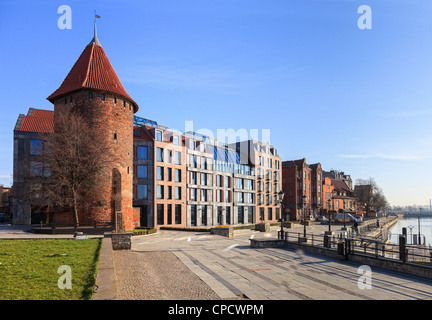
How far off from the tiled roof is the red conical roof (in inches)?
382

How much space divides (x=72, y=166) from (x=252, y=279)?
21.8 metres

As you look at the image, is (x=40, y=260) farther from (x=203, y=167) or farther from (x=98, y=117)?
(x=203, y=167)

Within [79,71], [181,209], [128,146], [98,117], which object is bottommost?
[181,209]

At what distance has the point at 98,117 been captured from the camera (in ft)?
101

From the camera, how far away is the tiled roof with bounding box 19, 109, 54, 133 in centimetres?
4109

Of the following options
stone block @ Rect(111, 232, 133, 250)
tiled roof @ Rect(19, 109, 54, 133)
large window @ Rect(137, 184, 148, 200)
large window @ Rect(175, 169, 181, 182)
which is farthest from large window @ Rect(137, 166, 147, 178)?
stone block @ Rect(111, 232, 133, 250)

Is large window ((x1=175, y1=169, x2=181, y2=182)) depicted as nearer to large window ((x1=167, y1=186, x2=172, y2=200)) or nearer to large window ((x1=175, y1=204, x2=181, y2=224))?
large window ((x1=167, y1=186, x2=172, y2=200))

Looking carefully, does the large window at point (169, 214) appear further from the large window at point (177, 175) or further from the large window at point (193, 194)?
the large window at point (193, 194)

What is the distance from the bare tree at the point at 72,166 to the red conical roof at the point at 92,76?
3.47 meters

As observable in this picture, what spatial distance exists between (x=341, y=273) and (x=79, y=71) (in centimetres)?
3130

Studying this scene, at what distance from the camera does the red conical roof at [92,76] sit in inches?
1244
